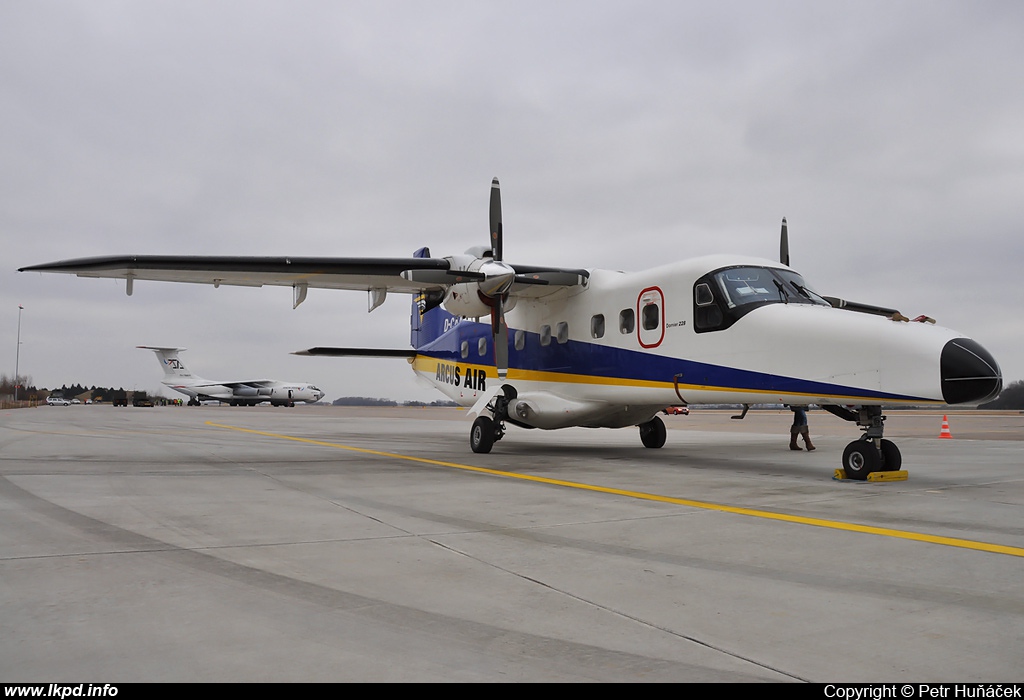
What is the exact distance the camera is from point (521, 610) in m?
3.25

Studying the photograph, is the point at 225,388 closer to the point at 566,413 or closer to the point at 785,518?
the point at 566,413

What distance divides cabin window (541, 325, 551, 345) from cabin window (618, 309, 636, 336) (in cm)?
221

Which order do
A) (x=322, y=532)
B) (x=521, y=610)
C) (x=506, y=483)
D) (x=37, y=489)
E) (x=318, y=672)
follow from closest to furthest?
1. (x=318, y=672)
2. (x=521, y=610)
3. (x=322, y=532)
4. (x=37, y=489)
5. (x=506, y=483)

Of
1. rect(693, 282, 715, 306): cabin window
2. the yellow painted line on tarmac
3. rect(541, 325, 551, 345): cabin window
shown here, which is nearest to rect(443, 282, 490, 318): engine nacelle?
rect(541, 325, 551, 345): cabin window

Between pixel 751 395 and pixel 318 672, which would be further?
pixel 751 395

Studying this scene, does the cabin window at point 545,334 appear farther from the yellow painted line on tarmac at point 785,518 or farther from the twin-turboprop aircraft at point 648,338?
the yellow painted line on tarmac at point 785,518

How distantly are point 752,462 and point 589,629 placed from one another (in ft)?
30.6

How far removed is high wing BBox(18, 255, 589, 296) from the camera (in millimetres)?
11953

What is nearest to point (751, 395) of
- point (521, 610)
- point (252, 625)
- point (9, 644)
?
point (521, 610)

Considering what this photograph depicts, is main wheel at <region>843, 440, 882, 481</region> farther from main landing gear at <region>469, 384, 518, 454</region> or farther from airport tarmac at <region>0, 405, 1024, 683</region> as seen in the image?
main landing gear at <region>469, 384, 518, 454</region>

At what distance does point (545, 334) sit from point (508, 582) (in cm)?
1084

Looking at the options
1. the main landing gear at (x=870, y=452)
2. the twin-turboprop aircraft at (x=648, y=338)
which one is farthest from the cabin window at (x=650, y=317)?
the main landing gear at (x=870, y=452)

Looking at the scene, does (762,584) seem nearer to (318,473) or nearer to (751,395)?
(751,395)

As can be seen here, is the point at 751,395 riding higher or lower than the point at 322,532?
higher
